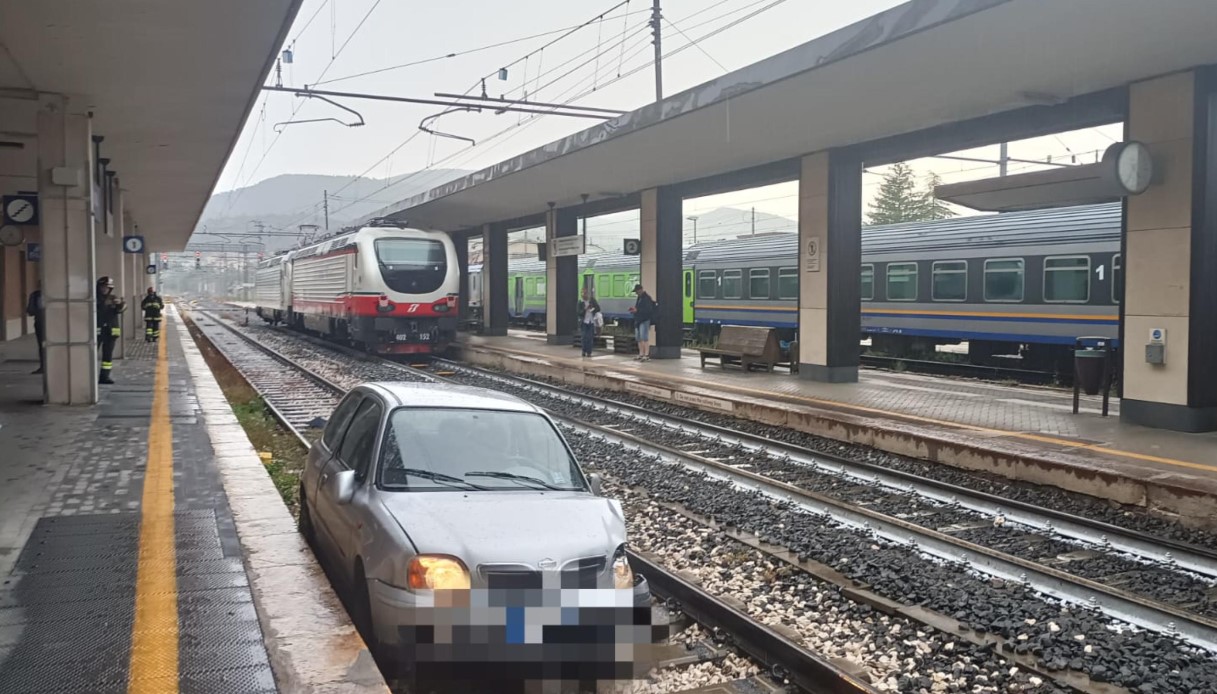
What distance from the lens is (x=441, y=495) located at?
204 inches

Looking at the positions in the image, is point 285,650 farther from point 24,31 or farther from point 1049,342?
point 1049,342

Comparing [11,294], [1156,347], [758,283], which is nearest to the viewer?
[1156,347]

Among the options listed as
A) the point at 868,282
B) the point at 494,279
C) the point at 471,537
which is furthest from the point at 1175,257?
the point at 494,279

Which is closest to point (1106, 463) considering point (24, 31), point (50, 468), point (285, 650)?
point (285, 650)

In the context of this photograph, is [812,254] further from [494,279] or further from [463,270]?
[463,270]

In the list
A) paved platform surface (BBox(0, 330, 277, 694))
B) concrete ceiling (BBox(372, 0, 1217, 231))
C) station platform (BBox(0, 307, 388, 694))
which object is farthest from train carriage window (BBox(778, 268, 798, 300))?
paved platform surface (BBox(0, 330, 277, 694))

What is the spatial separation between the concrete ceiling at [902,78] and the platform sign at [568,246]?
5.48 metres

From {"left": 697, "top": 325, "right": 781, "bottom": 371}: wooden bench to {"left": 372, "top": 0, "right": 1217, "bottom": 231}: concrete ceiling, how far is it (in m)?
3.44

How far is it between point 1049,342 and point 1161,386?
7.88 m

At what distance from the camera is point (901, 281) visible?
890 inches

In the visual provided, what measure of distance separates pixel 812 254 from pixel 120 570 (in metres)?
13.5

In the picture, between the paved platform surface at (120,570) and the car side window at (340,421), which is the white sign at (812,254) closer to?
the paved platform surface at (120,570)

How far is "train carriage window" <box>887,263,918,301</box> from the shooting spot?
73.0ft

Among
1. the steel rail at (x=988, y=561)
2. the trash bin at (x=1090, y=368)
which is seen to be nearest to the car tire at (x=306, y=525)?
the steel rail at (x=988, y=561)
